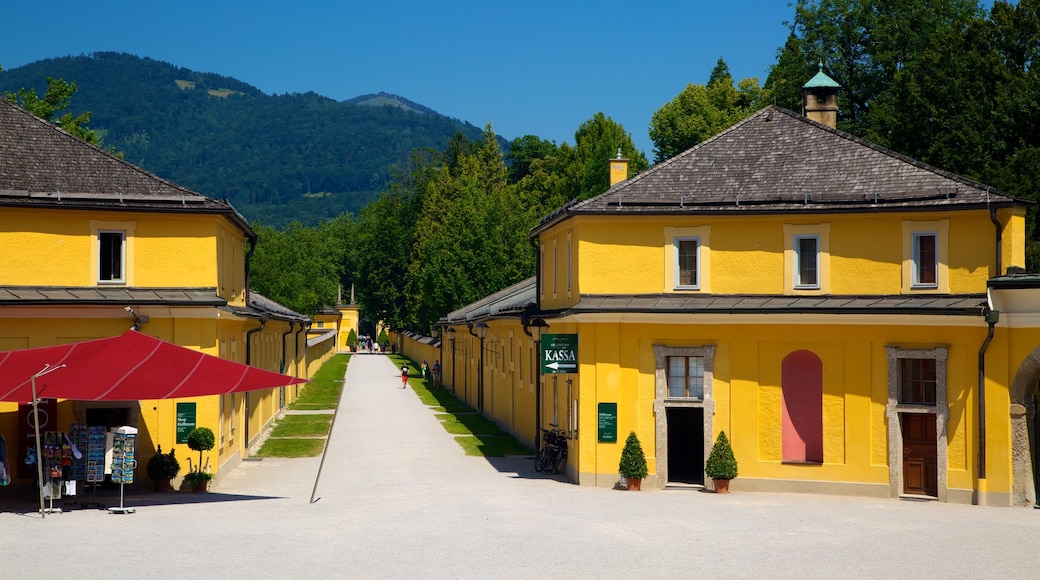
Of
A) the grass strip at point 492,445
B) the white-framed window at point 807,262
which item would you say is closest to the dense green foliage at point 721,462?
the white-framed window at point 807,262

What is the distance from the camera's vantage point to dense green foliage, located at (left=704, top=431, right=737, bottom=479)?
81.9 ft

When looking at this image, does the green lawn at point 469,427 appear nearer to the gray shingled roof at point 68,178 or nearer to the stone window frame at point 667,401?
the stone window frame at point 667,401

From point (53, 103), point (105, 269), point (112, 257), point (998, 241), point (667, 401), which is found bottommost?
point (667, 401)

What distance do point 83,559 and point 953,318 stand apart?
17.5 meters

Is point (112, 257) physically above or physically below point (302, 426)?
above

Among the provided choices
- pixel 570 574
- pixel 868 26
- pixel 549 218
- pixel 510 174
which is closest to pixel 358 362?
pixel 510 174

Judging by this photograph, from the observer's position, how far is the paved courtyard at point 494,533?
54.1 feet

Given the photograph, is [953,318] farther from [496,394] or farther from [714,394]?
[496,394]

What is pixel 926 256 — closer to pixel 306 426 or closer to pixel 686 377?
pixel 686 377

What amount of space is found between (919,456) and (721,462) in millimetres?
4323

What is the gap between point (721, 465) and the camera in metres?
25.0

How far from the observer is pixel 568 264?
28125 mm

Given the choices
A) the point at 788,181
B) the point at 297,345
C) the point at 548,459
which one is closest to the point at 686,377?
the point at 548,459

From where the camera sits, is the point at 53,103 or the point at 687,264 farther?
the point at 53,103
